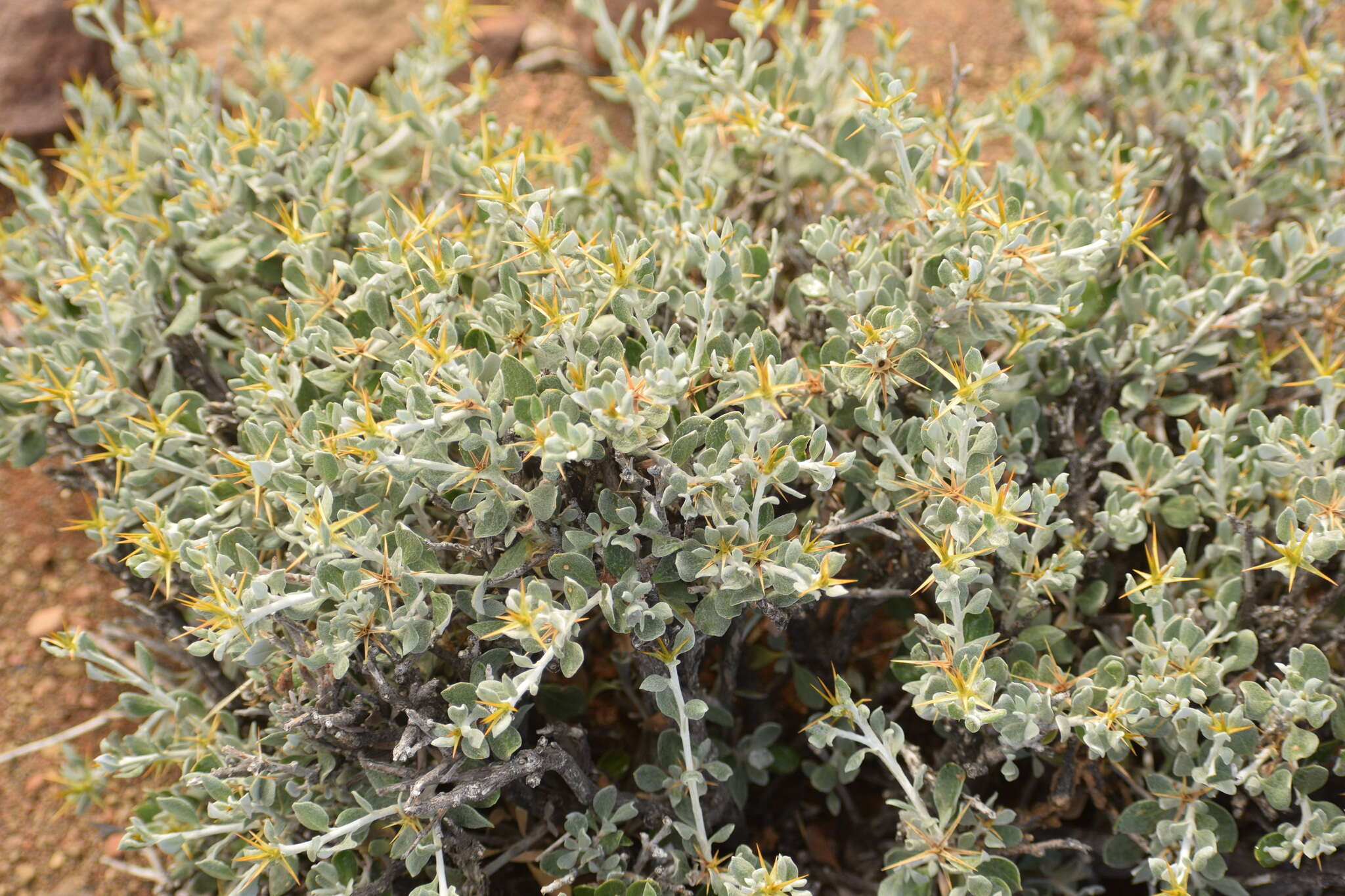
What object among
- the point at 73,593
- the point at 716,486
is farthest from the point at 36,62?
the point at 716,486

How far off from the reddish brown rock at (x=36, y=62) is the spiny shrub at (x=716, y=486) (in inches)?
26.3

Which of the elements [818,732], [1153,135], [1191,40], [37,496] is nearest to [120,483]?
[37,496]

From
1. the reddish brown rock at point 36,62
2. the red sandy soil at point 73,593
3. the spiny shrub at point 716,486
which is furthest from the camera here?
the reddish brown rock at point 36,62

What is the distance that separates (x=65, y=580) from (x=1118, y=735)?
2.57 m

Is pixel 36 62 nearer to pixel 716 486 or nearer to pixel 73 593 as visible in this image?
pixel 73 593

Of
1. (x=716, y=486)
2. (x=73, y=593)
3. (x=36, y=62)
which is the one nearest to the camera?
(x=716, y=486)

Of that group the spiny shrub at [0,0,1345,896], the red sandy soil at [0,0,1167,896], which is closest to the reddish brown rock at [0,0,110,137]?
the red sandy soil at [0,0,1167,896]

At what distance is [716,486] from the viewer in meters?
1.58

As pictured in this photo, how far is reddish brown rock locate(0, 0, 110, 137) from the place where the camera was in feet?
9.57

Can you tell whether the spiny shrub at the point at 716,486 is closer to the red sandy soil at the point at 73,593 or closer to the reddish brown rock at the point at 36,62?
the red sandy soil at the point at 73,593

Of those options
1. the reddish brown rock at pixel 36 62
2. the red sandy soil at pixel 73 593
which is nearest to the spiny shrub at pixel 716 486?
the red sandy soil at pixel 73 593

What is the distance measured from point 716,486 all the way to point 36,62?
2669mm

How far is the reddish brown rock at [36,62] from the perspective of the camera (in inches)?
115

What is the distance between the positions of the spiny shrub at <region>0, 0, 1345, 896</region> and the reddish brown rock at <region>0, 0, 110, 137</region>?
0.67m
